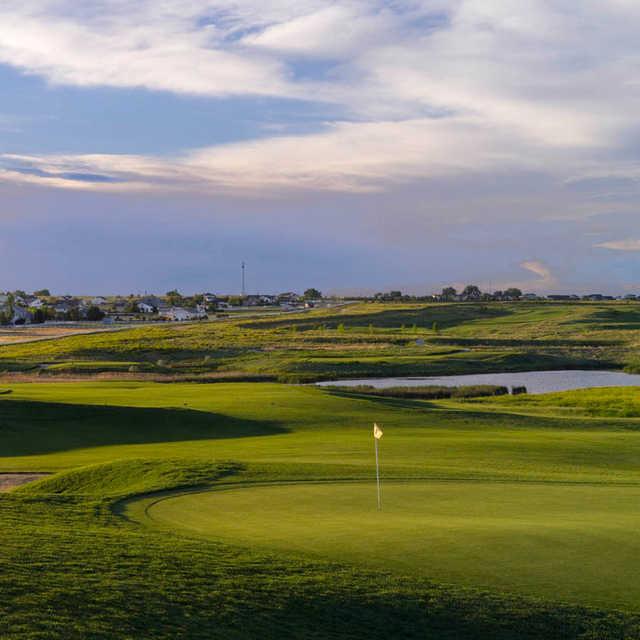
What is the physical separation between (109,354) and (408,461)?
59314mm

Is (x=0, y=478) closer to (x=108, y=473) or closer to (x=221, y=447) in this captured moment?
(x=108, y=473)

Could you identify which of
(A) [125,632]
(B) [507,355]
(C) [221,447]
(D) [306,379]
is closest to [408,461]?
(C) [221,447]

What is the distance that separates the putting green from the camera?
11930mm

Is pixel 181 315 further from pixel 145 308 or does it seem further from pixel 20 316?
pixel 20 316

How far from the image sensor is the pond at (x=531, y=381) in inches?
2500

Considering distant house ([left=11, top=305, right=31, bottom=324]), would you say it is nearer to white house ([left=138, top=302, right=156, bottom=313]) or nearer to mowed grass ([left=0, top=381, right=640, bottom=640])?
white house ([left=138, top=302, right=156, bottom=313])

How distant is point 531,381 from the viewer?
67312 mm

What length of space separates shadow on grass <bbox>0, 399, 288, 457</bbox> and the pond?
30.1 metres

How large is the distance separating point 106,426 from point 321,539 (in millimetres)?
19811

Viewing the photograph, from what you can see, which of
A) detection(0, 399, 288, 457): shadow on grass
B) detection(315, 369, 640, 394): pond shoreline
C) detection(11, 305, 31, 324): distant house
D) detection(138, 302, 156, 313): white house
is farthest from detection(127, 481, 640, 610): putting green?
detection(138, 302, 156, 313): white house

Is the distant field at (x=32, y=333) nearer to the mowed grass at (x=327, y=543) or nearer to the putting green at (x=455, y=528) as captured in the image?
the mowed grass at (x=327, y=543)

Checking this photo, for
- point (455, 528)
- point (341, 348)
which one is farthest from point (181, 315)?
point (455, 528)

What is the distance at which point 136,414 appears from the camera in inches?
1292

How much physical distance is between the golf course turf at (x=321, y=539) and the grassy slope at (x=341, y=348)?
4046 cm
